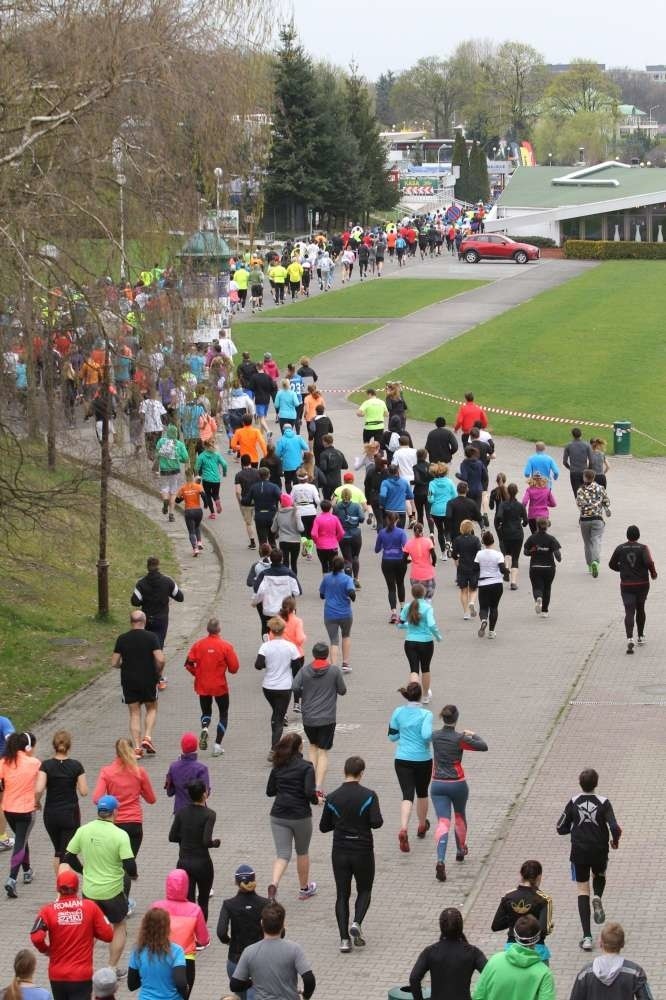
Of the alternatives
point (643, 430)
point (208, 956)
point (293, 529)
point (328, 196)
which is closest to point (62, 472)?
point (293, 529)

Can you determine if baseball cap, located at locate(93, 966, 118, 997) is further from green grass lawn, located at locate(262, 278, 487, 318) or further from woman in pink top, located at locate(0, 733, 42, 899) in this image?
green grass lawn, located at locate(262, 278, 487, 318)

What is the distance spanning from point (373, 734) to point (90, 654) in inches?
192

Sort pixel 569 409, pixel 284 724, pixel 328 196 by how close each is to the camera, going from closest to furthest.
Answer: pixel 284 724
pixel 569 409
pixel 328 196

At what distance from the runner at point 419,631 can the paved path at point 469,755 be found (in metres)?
0.69

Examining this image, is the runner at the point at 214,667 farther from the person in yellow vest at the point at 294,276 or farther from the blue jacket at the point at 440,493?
the person in yellow vest at the point at 294,276

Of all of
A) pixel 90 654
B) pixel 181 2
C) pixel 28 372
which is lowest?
pixel 90 654

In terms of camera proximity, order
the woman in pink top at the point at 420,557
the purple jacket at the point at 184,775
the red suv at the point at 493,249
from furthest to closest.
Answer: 1. the red suv at the point at 493,249
2. the woman in pink top at the point at 420,557
3. the purple jacket at the point at 184,775

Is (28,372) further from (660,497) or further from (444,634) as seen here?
(660,497)

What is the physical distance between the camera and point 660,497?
89.7 ft

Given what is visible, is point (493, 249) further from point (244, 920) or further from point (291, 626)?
point (244, 920)

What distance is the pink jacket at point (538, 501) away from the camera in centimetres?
2203

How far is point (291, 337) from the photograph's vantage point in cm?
4484

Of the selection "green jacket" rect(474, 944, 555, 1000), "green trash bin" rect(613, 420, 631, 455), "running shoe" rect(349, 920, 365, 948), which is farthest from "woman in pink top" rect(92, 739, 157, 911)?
"green trash bin" rect(613, 420, 631, 455)

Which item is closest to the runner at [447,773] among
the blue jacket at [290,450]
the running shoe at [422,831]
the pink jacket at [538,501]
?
the running shoe at [422,831]
